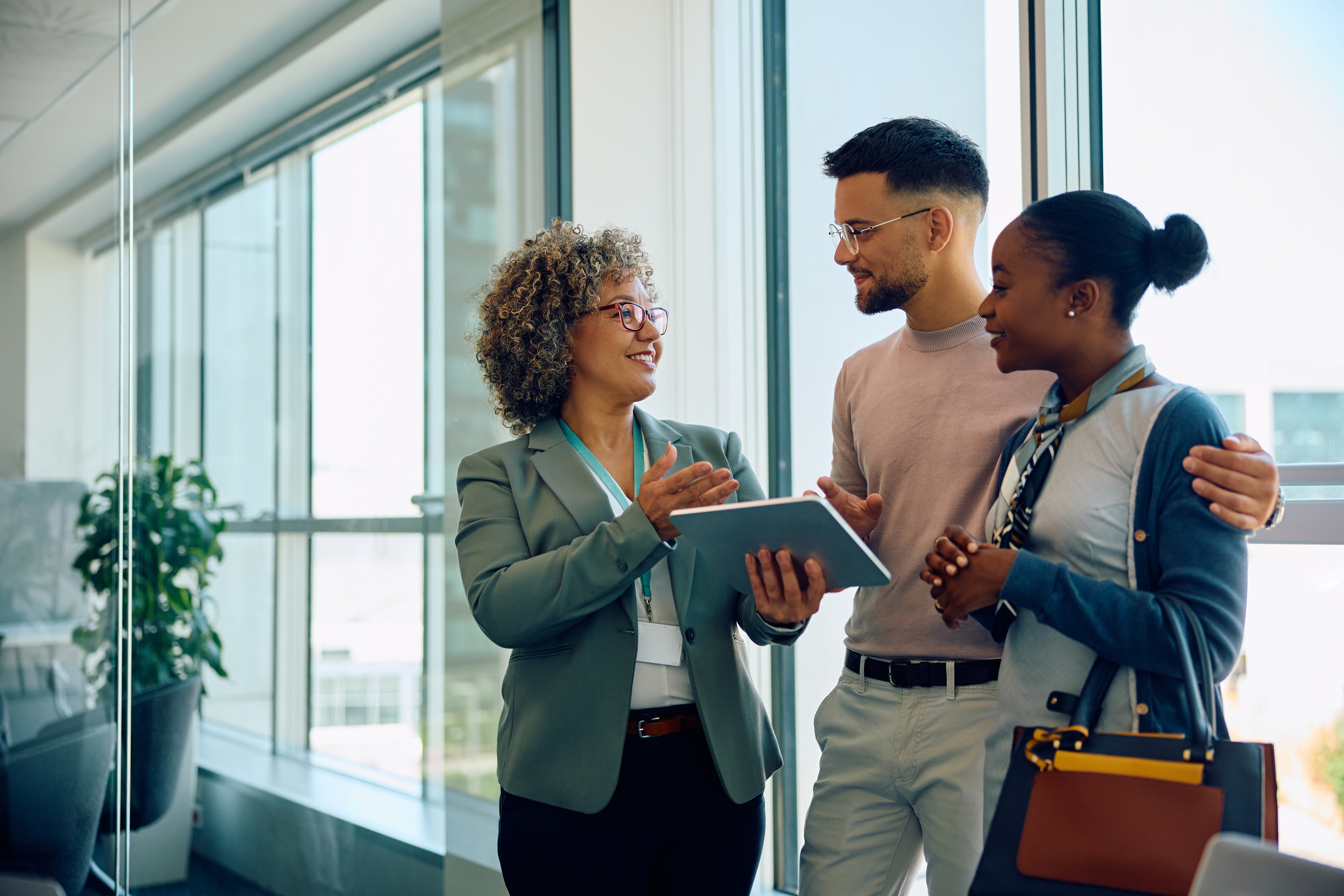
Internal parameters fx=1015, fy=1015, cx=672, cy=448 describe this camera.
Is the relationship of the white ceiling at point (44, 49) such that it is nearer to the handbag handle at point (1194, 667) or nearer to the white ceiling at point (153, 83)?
the white ceiling at point (153, 83)

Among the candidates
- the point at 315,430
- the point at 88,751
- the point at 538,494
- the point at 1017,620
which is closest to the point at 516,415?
the point at 538,494

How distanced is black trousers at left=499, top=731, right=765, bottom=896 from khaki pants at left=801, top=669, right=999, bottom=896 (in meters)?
0.16

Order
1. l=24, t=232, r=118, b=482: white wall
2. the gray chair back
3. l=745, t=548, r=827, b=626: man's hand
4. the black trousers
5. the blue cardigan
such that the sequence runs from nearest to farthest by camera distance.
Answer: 1. the gray chair back
2. the blue cardigan
3. l=745, t=548, r=827, b=626: man's hand
4. the black trousers
5. l=24, t=232, r=118, b=482: white wall

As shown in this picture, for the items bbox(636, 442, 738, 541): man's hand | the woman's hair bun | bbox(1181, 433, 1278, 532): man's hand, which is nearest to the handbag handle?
bbox(1181, 433, 1278, 532): man's hand

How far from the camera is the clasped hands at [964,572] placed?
1.30 meters

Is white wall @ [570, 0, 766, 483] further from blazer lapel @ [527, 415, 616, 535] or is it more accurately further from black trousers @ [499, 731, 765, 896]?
black trousers @ [499, 731, 765, 896]

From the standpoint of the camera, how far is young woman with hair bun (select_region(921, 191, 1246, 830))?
4.03ft

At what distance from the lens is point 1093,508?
52.5 inches

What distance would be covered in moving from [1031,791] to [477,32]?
2956 mm

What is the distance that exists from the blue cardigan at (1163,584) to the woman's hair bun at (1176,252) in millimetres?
175

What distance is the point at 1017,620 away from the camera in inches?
56.0

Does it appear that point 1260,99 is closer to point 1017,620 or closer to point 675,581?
point 1017,620

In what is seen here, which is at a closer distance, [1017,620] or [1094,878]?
[1094,878]

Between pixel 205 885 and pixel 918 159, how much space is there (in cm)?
264
